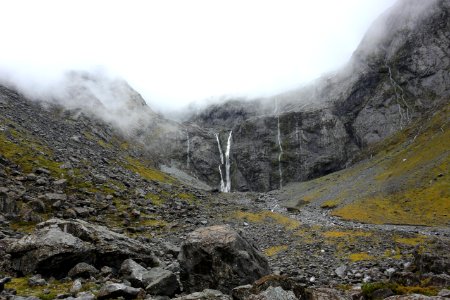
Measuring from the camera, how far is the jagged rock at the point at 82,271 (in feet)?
71.6

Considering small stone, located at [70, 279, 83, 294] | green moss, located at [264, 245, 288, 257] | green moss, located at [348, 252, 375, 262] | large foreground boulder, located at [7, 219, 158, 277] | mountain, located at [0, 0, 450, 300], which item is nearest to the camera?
small stone, located at [70, 279, 83, 294]

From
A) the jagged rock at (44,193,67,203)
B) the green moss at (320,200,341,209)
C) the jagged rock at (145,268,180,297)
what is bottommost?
the jagged rock at (145,268,180,297)

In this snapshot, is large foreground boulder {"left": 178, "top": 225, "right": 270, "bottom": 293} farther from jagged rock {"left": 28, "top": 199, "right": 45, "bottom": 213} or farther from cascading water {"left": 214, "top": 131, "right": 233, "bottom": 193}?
cascading water {"left": 214, "top": 131, "right": 233, "bottom": 193}

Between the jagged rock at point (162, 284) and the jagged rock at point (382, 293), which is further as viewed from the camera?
the jagged rock at point (162, 284)

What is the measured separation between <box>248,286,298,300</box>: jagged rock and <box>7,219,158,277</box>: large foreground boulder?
1247 cm

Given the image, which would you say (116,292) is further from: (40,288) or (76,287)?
(40,288)

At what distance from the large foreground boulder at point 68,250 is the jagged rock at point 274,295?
12.5 metres

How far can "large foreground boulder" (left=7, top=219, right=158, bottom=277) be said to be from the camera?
72.3 feet

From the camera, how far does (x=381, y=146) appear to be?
170125mm

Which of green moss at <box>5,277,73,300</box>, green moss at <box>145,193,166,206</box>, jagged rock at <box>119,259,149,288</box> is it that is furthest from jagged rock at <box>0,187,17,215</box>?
green moss at <box>145,193,166,206</box>

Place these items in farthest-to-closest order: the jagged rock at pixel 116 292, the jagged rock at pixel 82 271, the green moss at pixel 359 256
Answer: the green moss at pixel 359 256 → the jagged rock at pixel 82 271 → the jagged rock at pixel 116 292

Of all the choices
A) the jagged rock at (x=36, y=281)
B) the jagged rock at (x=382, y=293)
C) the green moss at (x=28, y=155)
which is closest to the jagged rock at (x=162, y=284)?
the jagged rock at (x=36, y=281)

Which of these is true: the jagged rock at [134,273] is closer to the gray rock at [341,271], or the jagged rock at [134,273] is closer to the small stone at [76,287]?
the small stone at [76,287]

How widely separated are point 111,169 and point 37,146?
15132mm
